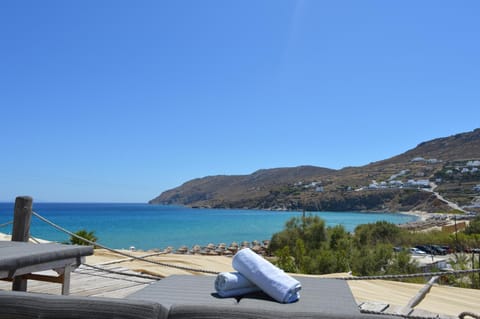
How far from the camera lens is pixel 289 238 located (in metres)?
18.4

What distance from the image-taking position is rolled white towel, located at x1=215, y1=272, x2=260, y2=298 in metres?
3.01

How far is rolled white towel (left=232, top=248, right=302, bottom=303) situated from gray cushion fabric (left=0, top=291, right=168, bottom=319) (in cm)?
164

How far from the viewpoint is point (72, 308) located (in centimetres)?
146

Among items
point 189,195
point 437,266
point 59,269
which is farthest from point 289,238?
point 189,195

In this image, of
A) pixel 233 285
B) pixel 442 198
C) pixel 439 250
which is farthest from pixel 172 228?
pixel 233 285

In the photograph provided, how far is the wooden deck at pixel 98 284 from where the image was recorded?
15.9 feet

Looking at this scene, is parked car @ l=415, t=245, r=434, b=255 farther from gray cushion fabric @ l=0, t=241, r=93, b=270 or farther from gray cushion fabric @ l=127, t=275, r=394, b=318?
gray cushion fabric @ l=0, t=241, r=93, b=270

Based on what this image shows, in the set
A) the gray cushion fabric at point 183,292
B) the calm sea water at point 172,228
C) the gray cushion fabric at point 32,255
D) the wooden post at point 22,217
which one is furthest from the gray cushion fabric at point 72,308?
the calm sea water at point 172,228

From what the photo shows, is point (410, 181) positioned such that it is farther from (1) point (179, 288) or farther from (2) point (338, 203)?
(1) point (179, 288)

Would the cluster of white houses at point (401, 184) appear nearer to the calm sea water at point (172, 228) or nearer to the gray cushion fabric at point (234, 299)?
the calm sea water at point (172, 228)

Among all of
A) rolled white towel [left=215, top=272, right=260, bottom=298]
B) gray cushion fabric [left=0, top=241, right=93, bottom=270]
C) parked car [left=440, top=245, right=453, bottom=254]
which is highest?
gray cushion fabric [left=0, top=241, right=93, bottom=270]

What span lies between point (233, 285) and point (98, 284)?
3.12 meters

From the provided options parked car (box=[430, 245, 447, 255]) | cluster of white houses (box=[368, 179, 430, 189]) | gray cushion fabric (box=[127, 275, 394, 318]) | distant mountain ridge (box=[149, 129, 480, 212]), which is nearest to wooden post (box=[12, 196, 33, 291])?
gray cushion fabric (box=[127, 275, 394, 318])

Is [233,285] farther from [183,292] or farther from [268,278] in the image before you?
[183,292]
